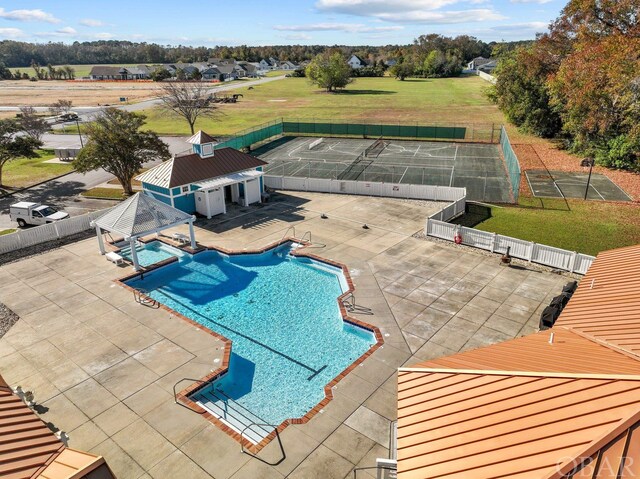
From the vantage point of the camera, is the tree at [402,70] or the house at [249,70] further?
the house at [249,70]

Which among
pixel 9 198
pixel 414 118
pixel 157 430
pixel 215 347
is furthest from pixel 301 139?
pixel 157 430

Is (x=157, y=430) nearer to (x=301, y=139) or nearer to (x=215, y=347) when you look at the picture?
(x=215, y=347)

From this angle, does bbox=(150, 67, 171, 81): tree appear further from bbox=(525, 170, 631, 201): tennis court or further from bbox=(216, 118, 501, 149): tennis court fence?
bbox=(525, 170, 631, 201): tennis court

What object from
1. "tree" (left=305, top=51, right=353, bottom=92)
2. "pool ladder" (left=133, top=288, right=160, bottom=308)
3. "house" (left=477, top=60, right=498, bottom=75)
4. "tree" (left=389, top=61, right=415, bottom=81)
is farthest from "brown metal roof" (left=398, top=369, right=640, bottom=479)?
"house" (left=477, top=60, right=498, bottom=75)

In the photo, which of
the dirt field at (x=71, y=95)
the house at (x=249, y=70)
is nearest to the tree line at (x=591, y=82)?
the dirt field at (x=71, y=95)

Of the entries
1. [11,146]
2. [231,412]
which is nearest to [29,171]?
[11,146]

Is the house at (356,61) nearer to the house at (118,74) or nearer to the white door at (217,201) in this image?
the house at (118,74)
